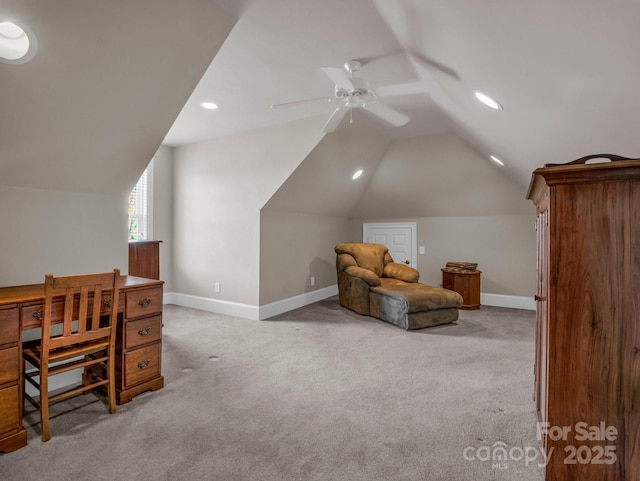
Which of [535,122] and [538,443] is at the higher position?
[535,122]

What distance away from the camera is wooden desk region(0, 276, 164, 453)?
1.76 m

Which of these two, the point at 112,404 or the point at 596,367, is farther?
the point at 112,404

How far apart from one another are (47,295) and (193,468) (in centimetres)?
120

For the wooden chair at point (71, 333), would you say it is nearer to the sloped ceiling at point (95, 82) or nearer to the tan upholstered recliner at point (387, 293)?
the sloped ceiling at point (95, 82)

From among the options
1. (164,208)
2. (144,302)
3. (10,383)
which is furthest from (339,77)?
(164,208)

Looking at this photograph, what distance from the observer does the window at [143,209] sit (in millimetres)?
4918

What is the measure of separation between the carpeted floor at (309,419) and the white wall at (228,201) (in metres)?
1.29

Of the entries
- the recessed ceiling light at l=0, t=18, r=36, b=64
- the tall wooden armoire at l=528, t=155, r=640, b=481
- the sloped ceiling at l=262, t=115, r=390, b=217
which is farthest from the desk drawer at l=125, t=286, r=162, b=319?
the tall wooden armoire at l=528, t=155, r=640, b=481

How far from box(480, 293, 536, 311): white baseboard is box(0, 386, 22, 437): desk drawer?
5.60 metres

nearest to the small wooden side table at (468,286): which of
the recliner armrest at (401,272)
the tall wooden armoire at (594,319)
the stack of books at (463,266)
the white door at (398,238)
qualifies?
the stack of books at (463,266)

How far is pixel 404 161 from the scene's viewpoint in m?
5.15

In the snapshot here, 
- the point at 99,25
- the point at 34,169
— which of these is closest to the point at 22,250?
the point at 34,169

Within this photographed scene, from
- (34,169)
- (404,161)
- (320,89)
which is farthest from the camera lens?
(404,161)

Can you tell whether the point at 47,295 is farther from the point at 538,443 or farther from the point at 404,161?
the point at 404,161
